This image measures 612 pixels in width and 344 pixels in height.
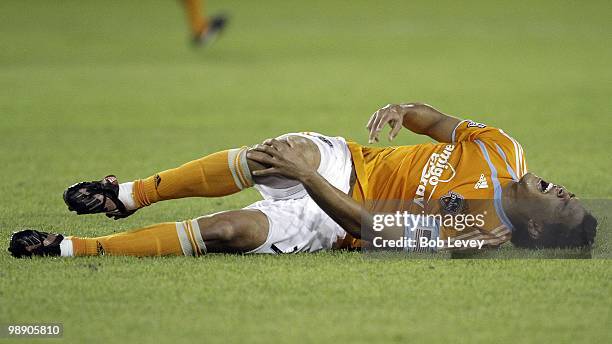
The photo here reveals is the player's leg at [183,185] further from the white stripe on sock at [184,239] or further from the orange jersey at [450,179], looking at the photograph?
the orange jersey at [450,179]

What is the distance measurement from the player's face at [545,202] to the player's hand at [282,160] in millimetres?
1039

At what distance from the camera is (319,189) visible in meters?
5.07

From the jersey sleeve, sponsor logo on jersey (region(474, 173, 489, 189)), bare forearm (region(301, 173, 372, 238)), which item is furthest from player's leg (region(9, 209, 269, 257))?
the jersey sleeve

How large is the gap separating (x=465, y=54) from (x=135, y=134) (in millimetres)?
9251

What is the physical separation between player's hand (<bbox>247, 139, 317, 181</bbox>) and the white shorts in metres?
0.13

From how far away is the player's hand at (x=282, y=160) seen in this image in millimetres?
5109

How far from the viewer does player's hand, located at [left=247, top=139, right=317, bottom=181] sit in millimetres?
5109

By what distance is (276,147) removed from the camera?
523 centimetres

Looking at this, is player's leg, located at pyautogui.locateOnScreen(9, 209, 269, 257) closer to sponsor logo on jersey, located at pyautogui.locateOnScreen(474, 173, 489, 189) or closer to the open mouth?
sponsor logo on jersey, located at pyautogui.locateOnScreen(474, 173, 489, 189)

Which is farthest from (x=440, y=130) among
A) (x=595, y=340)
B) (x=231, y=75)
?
(x=231, y=75)

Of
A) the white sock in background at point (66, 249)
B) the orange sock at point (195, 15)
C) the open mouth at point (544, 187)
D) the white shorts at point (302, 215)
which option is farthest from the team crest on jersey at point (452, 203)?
the orange sock at point (195, 15)

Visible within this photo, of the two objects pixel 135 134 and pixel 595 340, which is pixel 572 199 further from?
pixel 135 134

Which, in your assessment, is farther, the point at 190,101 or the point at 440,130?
the point at 190,101

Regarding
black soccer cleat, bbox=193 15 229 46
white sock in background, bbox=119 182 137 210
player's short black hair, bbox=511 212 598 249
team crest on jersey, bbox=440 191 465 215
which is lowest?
player's short black hair, bbox=511 212 598 249
